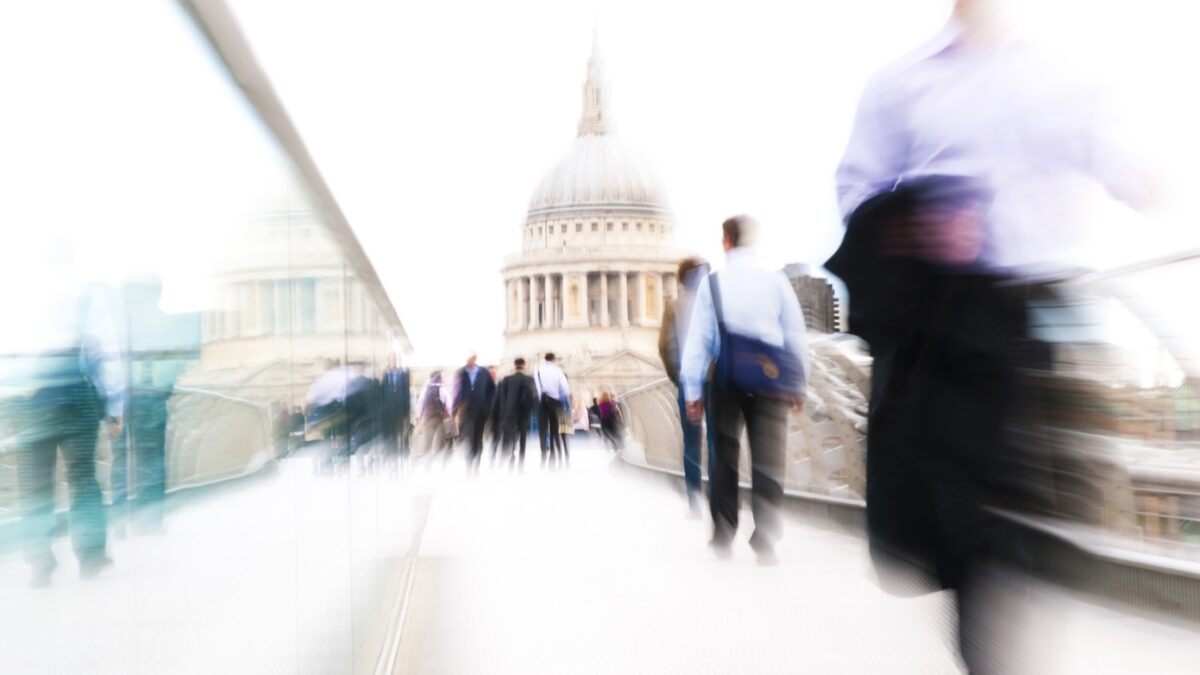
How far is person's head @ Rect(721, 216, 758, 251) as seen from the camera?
23.3ft

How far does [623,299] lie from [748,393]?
353ft

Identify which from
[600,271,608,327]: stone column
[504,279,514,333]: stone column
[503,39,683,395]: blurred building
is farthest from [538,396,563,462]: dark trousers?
[504,279,514,333]: stone column

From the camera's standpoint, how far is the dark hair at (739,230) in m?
7.11

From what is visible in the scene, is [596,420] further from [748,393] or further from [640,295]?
[640,295]

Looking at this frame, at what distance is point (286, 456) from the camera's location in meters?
2.27

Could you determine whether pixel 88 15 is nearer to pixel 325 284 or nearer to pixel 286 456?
pixel 286 456

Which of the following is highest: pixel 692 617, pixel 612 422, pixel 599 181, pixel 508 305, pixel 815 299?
pixel 599 181

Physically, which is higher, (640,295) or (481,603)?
(640,295)

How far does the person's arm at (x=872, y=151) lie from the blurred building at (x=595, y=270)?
102 m

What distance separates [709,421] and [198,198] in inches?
227

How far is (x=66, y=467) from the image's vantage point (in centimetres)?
106

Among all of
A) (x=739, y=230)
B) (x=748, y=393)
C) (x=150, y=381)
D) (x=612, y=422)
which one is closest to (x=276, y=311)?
(x=150, y=381)

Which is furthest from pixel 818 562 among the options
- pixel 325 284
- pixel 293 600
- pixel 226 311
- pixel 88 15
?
pixel 88 15

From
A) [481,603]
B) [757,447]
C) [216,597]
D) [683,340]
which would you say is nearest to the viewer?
[216,597]
